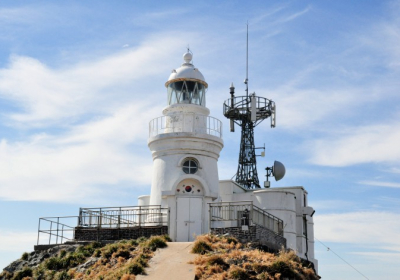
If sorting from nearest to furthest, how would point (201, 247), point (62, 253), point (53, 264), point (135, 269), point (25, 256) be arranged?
point (135, 269)
point (201, 247)
point (53, 264)
point (62, 253)
point (25, 256)

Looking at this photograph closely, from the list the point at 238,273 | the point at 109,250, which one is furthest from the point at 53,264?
the point at 238,273

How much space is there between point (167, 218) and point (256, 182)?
18.5m

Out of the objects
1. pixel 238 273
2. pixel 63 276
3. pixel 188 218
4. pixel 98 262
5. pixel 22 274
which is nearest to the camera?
pixel 238 273

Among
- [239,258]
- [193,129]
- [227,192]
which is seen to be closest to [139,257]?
[239,258]

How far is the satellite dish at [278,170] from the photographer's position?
123 ft

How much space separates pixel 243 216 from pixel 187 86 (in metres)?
9.06

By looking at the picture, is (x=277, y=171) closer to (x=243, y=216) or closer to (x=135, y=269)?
(x=243, y=216)

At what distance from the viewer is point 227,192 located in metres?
31.7

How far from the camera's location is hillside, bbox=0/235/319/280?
64.6ft

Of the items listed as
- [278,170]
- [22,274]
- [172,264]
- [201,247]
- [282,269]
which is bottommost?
[22,274]

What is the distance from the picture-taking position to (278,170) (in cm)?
3756

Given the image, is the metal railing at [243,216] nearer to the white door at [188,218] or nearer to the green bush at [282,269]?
the white door at [188,218]

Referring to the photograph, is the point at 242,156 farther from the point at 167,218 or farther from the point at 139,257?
the point at 139,257

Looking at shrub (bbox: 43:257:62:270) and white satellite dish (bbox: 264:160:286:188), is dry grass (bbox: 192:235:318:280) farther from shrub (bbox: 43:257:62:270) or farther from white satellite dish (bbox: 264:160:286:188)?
white satellite dish (bbox: 264:160:286:188)
